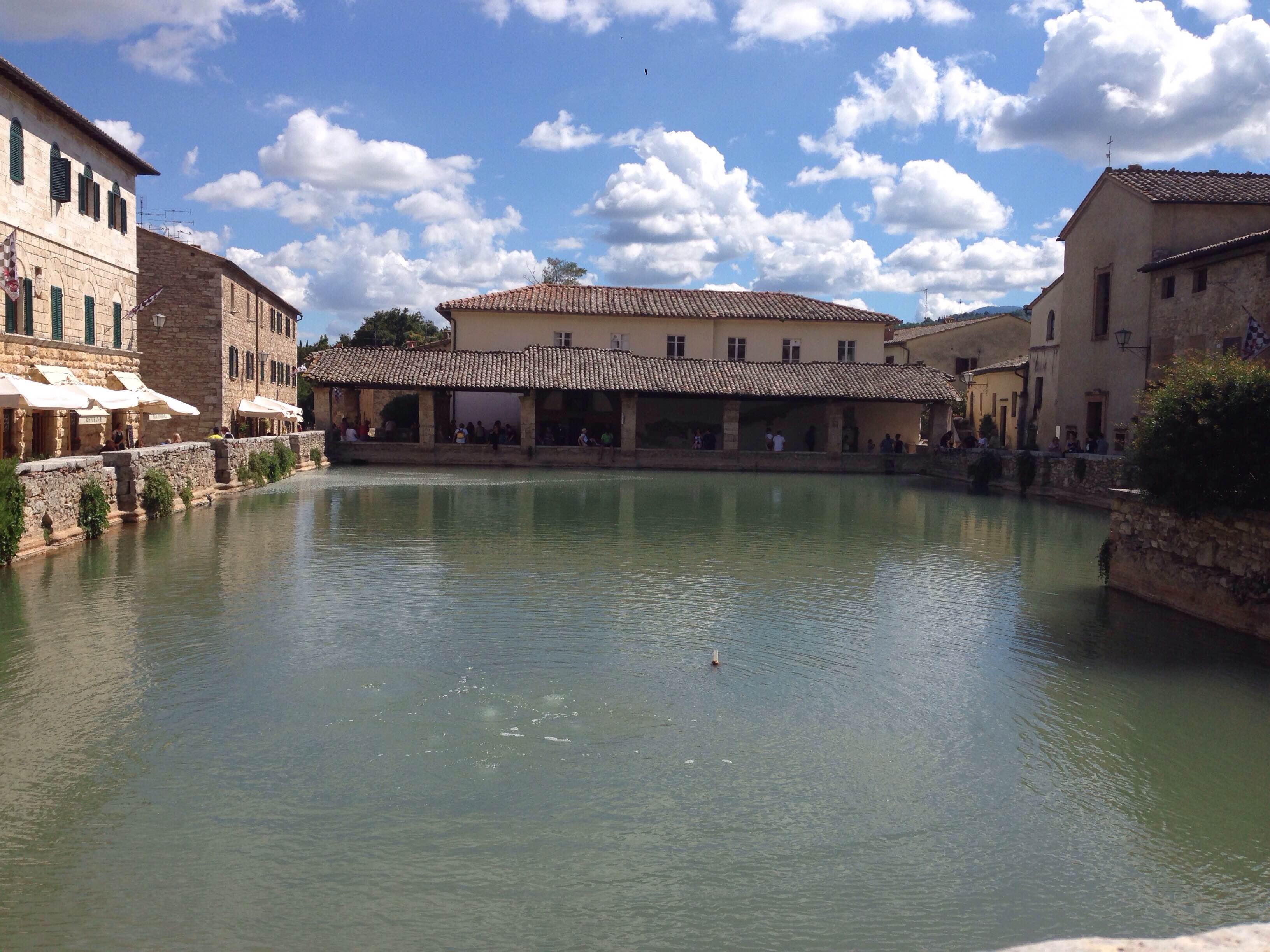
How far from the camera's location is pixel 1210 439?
11.1 m

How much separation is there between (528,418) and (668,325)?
35.1 feet

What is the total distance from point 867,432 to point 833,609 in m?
31.9

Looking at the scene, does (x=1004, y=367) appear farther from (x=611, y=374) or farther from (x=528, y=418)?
(x=528, y=418)

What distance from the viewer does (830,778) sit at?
6.66 metres

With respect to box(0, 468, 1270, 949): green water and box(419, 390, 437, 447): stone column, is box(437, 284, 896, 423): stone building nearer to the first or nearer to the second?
box(419, 390, 437, 447): stone column

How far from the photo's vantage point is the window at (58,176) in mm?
20672

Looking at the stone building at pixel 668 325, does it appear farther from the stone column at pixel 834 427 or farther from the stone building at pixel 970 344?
the stone column at pixel 834 427

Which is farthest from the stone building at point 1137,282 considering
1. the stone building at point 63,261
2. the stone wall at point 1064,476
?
the stone building at point 63,261

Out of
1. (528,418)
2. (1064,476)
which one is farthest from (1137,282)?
(528,418)

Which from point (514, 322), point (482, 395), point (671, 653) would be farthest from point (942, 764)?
point (514, 322)

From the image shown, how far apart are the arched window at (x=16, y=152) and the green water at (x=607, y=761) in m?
9.55

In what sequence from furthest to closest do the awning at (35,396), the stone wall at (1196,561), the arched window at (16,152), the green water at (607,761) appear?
1. the arched window at (16,152)
2. the awning at (35,396)
3. the stone wall at (1196,561)
4. the green water at (607,761)

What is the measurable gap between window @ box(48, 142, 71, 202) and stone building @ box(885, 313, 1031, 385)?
37730 millimetres

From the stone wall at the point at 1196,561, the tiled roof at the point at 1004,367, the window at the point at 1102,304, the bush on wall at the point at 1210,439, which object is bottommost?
the stone wall at the point at 1196,561
